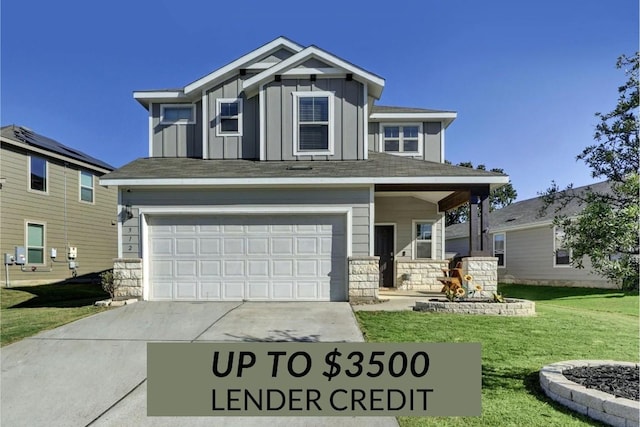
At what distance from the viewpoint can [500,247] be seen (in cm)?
1853

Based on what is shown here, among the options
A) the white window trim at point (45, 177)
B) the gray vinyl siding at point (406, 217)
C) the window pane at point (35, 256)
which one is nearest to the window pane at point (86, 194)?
the white window trim at point (45, 177)

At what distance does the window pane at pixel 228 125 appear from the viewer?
10.8 metres

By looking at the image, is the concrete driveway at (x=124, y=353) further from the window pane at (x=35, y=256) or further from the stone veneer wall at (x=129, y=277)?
the window pane at (x=35, y=256)

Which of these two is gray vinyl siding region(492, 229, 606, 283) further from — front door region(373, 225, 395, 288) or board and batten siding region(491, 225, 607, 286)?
front door region(373, 225, 395, 288)

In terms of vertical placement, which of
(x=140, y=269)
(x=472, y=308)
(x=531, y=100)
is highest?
(x=531, y=100)

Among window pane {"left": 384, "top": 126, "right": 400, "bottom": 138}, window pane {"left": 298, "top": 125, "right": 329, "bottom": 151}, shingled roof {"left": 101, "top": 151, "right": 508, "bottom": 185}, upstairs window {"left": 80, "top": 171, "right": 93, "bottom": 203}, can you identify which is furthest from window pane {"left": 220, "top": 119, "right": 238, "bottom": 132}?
upstairs window {"left": 80, "top": 171, "right": 93, "bottom": 203}

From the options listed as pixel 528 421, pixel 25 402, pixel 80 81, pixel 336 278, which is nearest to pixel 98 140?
pixel 80 81

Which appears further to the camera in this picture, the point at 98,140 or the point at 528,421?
the point at 98,140

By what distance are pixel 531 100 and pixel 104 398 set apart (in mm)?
11574

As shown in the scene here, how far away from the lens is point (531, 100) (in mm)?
10406

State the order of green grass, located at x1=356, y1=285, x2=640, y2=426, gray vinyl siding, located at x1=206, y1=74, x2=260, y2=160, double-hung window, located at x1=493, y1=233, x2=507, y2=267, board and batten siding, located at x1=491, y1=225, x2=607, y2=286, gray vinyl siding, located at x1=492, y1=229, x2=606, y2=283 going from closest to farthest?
green grass, located at x1=356, y1=285, x2=640, y2=426 → gray vinyl siding, located at x1=206, y1=74, x2=260, y2=160 → board and batten siding, located at x1=491, y1=225, x2=607, y2=286 → gray vinyl siding, located at x1=492, y1=229, x2=606, y2=283 → double-hung window, located at x1=493, y1=233, x2=507, y2=267

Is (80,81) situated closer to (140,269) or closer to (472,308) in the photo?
(140,269)

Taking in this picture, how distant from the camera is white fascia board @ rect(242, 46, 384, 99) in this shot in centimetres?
996
